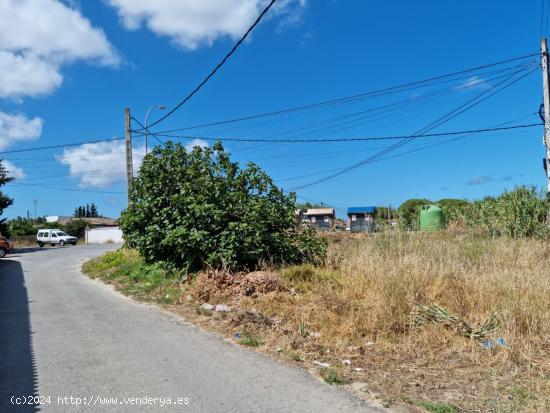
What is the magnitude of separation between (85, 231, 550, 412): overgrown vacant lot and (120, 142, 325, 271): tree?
2.18 ft

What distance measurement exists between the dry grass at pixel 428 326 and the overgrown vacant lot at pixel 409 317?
2 centimetres

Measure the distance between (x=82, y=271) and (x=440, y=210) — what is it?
17.1 meters

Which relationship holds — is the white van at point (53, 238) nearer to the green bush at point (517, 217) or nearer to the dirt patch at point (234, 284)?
the green bush at point (517, 217)

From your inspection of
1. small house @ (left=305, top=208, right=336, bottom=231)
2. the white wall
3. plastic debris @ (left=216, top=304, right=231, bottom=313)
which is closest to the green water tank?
small house @ (left=305, top=208, right=336, bottom=231)

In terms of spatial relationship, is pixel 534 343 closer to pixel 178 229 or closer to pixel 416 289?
pixel 416 289

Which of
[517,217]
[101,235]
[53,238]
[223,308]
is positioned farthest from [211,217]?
[101,235]

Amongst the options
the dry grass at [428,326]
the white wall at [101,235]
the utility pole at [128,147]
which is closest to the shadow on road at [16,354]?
the dry grass at [428,326]

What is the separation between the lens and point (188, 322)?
26.3 ft

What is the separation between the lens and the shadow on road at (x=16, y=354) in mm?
4641

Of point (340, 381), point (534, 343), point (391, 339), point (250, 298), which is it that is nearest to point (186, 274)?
point (250, 298)

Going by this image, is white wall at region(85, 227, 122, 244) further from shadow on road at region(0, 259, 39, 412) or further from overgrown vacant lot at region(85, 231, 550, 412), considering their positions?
overgrown vacant lot at region(85, 231, 550, 412)

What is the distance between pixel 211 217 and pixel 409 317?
5.54m

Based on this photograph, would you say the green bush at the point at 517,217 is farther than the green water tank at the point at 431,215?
No

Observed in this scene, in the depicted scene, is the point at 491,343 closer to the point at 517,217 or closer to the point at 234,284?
the point at 234,284
